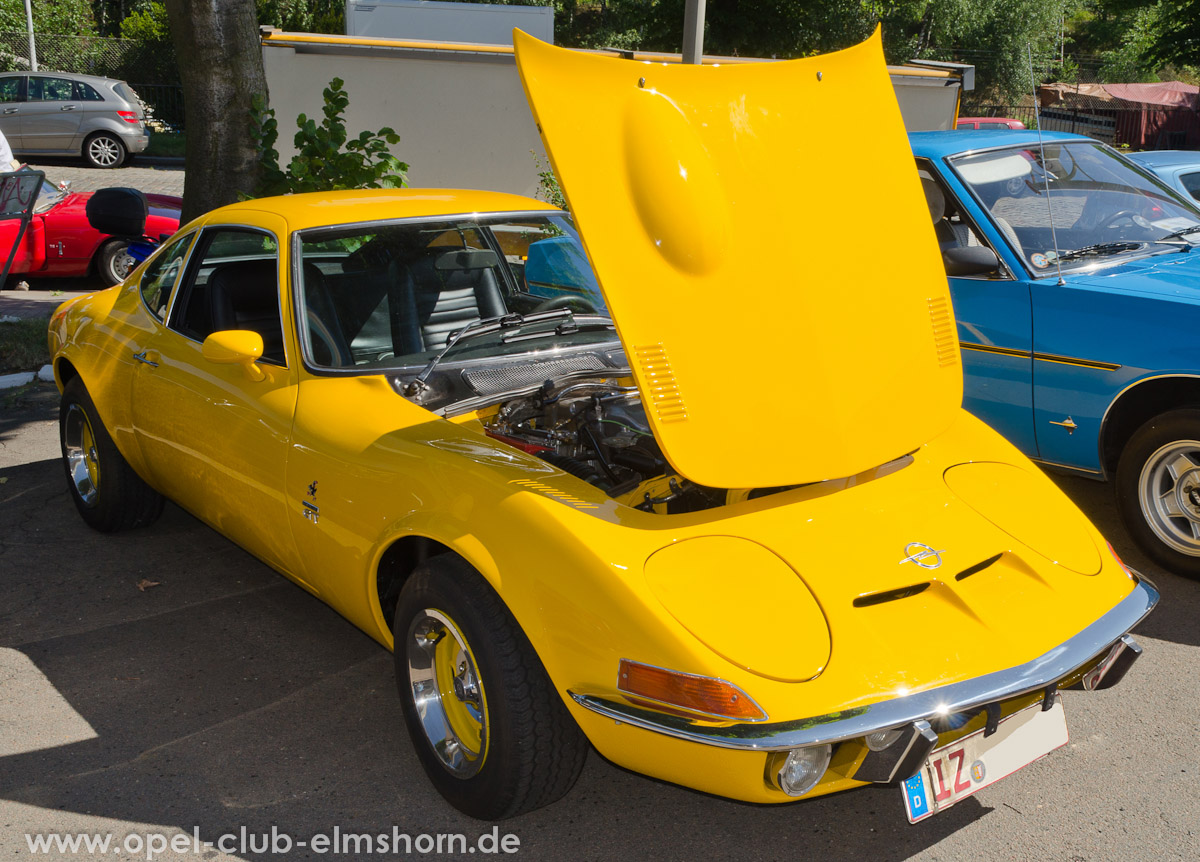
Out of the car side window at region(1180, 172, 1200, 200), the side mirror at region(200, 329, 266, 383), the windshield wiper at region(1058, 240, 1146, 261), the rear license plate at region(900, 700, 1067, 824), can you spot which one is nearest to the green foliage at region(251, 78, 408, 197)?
the side mirror at region(200, 329, 266, 383)

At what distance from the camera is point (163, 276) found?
14.9 ft

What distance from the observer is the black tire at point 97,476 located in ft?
15.6

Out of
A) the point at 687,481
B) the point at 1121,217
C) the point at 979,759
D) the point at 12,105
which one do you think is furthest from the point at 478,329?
the point at 12,105

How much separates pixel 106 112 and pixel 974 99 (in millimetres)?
31003

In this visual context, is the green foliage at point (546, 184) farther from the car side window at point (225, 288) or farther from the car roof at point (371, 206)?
the car side window at point (225, 288)

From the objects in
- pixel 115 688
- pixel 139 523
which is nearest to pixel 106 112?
pixel 139 523

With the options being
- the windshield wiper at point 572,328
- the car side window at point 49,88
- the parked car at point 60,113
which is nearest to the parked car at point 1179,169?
the windshield wiper at point 572,328

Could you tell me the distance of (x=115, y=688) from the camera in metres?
3.66

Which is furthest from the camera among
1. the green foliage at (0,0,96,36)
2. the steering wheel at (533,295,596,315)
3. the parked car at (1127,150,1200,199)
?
the green foliage at (0,0,96,36)

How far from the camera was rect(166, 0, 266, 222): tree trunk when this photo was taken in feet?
26.4

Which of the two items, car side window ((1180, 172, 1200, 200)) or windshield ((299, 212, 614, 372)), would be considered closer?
windshield ((299, 212, 614, 372))

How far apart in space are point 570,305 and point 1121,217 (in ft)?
9.81

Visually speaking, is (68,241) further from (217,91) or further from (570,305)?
(570,305)

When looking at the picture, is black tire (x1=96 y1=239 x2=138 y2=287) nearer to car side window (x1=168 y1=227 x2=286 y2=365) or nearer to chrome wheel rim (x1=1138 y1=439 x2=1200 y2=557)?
car side window (x1=168 y1=227 x2=286 y2=365)
